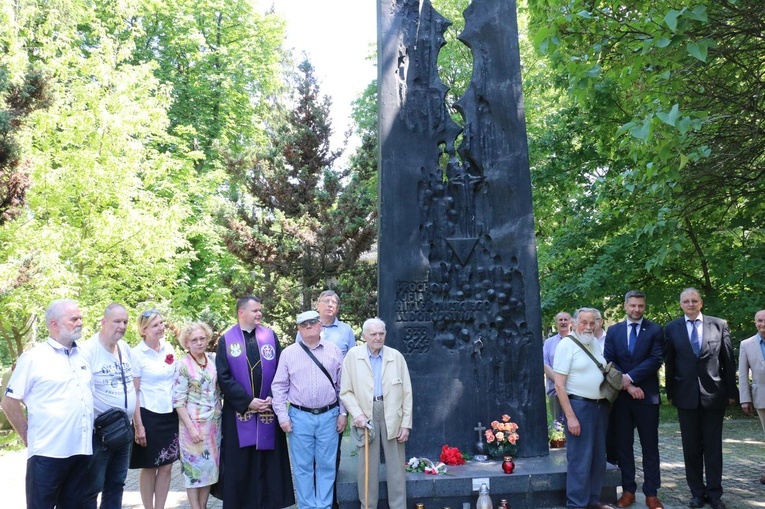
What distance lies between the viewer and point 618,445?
6.86m

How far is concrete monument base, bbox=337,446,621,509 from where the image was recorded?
21.4ft

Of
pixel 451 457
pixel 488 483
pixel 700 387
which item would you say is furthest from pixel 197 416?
pixel 700 387

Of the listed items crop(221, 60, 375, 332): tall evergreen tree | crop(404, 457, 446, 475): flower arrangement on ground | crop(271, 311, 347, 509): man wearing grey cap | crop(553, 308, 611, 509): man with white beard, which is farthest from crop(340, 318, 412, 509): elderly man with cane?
crop(221, 60, 375, 332): tall evergreen tree

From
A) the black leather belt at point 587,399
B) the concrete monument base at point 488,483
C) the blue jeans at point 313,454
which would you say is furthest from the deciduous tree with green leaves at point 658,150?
the blue jeans at point 313,454

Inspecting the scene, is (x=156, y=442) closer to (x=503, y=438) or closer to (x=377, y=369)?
(x=377, y=369)

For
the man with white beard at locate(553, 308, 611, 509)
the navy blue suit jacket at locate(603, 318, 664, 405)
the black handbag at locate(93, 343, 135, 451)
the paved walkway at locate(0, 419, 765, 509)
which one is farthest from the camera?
the paved walkway at locate(0, 419, 765, 509)

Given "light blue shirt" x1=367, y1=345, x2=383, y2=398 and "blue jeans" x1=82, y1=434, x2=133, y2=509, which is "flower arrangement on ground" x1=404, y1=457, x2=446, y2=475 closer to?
"light blue shirt" x1=367, y1=345, x2=383, y2=398

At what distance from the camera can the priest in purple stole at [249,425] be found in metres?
6.22

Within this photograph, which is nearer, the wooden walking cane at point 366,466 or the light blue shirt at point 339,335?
the wooden walking cane at point 366,466

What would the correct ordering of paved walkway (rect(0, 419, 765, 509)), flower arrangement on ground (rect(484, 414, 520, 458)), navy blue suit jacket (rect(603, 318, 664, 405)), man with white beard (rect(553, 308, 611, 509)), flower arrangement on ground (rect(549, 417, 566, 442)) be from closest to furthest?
1. man with white beard (rect(553, 308, 611, 509))
2. navy blue suit jacket (rect(603, 318, 664, 405))
3. paved walkway (rect(0, 419, 765, 509))
4. flower arrangement on ground (rect(484, 414, 520, 458))
5. flower arrangement on ground (rect(549, 417, 566, 442))

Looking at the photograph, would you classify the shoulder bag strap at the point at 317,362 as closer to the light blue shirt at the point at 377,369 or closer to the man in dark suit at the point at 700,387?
the light blue shirt at the point at 377,369

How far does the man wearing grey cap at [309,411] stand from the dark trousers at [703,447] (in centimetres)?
347

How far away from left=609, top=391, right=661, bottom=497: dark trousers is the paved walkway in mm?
262

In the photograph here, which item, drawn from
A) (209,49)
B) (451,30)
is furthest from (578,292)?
(209,49)
